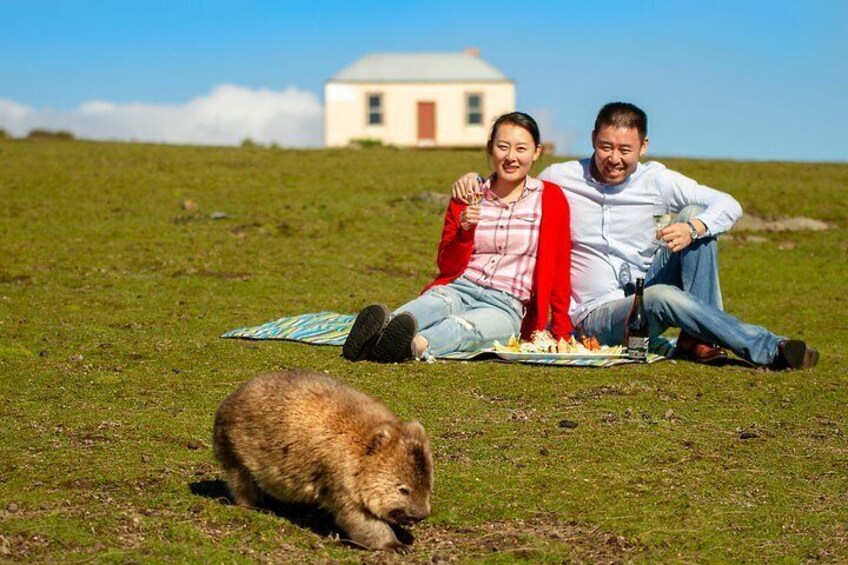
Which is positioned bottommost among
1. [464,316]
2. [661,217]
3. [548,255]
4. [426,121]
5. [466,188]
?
[464,316]

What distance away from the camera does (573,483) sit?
6.70 meters

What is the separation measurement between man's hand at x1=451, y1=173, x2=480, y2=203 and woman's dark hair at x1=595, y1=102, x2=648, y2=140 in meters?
1.14

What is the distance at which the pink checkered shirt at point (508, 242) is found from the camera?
1042 cm

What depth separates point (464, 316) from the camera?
1034cm

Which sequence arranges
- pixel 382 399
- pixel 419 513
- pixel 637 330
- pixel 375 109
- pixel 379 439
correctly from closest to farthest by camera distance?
pixel 419 513 < pixel 379 439 < pixel 382 399 < pixel 637 330 < pixel 375 109

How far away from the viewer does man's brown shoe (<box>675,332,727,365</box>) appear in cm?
1065

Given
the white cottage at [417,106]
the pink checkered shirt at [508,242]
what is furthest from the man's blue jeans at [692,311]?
the white cottage at [417,106]

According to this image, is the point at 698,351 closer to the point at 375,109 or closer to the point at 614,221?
the point at 614,221

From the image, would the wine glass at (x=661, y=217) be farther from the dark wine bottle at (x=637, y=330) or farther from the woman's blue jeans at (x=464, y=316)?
the woman's blue jeans at (x=464, y=316)

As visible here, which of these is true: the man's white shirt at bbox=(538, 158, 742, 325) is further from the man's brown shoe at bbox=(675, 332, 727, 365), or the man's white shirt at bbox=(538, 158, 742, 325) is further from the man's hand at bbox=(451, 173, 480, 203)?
the man's hand at bbox=(451, 173, 480, 203)

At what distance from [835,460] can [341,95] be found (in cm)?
5007

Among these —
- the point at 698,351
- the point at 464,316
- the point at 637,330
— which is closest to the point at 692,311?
the point at 637,330

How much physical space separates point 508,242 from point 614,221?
3.28 feet

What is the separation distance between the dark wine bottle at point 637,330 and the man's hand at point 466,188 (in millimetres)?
1595
